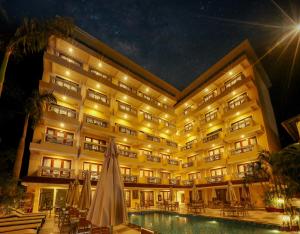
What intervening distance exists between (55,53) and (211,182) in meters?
26.9

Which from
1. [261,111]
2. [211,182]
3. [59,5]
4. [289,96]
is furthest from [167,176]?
[59,5]

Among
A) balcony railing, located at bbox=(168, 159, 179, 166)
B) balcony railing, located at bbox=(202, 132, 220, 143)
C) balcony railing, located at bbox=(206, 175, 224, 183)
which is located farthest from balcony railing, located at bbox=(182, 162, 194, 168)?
balcony railing, located at bbox=(202, 132, 220, 143)

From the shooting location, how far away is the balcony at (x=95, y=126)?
72.4ft

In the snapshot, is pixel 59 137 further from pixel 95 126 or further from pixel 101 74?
pixel 101 74

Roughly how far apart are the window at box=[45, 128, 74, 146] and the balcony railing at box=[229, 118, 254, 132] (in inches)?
834

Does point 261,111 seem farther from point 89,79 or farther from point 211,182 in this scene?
point 89,79

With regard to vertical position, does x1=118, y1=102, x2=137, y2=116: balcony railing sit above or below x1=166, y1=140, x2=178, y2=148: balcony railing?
above

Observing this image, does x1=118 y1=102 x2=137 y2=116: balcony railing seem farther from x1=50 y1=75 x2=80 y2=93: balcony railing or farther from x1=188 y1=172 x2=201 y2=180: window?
x1=188 y1=172 x2=201 y2=180: window

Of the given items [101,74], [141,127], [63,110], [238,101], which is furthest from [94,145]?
[238,101]

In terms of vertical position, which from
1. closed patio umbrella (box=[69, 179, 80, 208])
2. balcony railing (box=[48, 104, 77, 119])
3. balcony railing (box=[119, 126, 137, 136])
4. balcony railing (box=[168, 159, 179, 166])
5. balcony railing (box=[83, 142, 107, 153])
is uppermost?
balcony railing (box=[48, 104, 77, 119])

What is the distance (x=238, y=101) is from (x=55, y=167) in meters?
25.1

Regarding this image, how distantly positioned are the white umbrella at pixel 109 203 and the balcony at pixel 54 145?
48.4ft

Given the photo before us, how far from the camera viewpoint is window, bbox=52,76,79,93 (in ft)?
72.2

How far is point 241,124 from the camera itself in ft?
84.5
